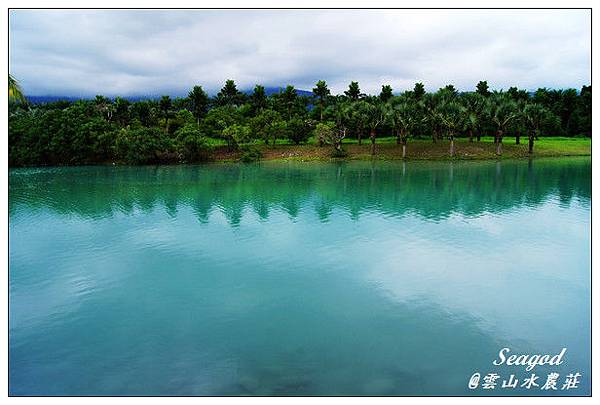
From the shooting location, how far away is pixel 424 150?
206ft

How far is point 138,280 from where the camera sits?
16.7 m

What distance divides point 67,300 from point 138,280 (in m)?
2.49

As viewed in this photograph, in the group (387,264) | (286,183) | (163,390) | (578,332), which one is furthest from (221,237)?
(286,183)

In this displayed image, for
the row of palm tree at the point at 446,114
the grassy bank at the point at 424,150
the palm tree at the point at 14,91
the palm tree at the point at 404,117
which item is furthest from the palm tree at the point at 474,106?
the palm tree at the point at 14,91

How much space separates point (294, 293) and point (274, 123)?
5458 centimetres

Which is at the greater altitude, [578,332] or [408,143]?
[408,143]

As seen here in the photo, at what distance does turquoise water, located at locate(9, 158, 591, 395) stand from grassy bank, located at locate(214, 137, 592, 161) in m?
30.2

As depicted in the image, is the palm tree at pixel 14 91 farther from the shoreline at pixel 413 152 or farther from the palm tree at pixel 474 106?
the palm tree at pixel 474 106

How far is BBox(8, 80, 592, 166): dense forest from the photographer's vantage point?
2267 inches

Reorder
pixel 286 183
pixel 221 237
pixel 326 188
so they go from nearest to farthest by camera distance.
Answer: pixel 221 237, pixel 326 188, pixel 286 183

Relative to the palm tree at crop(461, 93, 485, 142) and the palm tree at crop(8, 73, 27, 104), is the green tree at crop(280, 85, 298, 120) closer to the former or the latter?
the palm tree at crop(461, 93, 485, 142)
